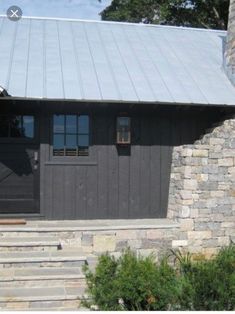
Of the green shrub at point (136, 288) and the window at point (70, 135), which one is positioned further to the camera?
the window at point (70, 135)

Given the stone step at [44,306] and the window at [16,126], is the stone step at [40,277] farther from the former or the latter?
the window at [16,126]

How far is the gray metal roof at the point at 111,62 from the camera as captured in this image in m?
8.05

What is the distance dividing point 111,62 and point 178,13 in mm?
11122

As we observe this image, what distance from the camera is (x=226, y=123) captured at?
324 inches

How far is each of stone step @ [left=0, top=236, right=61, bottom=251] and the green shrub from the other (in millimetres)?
2600

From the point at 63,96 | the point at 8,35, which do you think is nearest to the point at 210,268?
the point at 63,96

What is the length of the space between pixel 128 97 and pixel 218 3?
12.1 meters

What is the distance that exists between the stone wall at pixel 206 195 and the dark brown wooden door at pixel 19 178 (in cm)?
258

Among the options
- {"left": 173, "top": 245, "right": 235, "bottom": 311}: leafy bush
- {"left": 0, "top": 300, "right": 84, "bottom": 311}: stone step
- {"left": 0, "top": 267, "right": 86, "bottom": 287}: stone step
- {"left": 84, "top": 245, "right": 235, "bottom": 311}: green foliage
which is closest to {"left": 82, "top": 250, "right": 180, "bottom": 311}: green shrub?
{"left": 84, "top": 245, "right": 235, "bottom": 311}: green foliage

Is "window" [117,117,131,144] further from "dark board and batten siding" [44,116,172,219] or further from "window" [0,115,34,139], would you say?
"window" [0,115,34,139]

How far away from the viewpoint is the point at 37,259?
623cm

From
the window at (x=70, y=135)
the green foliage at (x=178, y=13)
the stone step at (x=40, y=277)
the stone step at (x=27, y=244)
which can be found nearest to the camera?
the stone step at (x=40, y=277)

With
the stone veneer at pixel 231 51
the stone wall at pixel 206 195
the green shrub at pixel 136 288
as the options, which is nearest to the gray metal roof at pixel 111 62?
the stone veneer at pixel 231 51

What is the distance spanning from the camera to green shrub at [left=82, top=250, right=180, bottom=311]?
4066 mm
